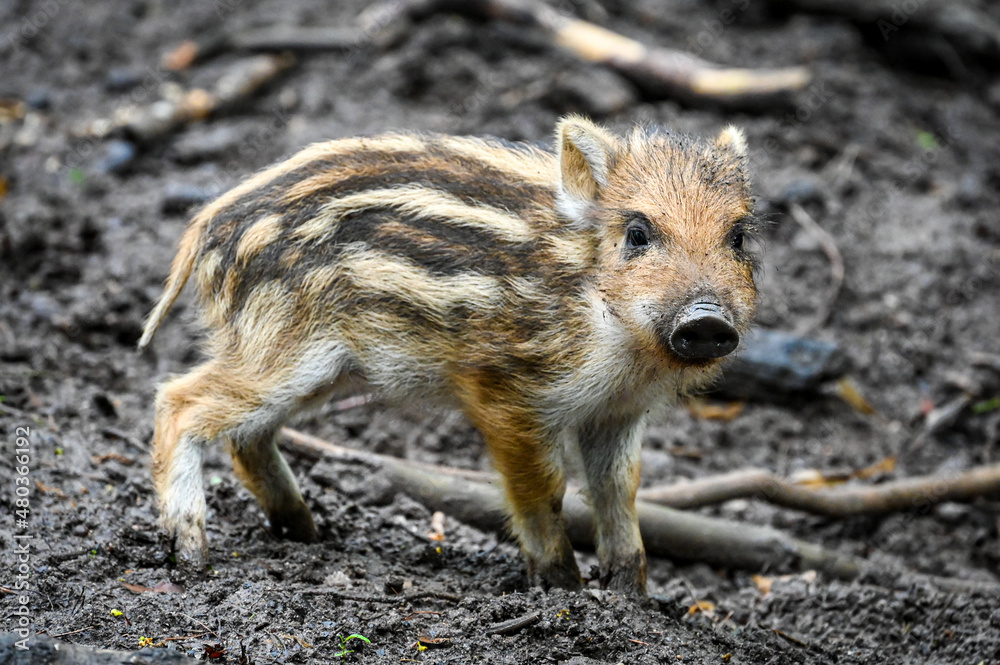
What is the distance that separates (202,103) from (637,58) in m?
3.71

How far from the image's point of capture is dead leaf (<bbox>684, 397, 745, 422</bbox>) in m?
6.95

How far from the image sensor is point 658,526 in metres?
5.32

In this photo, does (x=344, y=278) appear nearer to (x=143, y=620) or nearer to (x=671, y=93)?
(x=143, y=620)

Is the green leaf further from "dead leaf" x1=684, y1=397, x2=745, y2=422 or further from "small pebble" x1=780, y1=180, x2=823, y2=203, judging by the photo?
"dead leaf" x1=684, y1=397, x2=745, y2=422

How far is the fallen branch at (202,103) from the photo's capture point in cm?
882

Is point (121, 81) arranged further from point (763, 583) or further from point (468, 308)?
point (763, 583)

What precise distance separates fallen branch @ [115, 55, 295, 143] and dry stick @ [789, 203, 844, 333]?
4.63 metres

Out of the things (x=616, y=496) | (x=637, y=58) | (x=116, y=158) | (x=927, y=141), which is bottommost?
(x=116, y=158)

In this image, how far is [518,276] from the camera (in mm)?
4465

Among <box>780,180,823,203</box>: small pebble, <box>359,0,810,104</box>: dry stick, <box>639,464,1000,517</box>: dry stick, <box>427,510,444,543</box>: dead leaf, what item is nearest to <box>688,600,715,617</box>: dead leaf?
<box>639,464,1000,517</box>: dry stick

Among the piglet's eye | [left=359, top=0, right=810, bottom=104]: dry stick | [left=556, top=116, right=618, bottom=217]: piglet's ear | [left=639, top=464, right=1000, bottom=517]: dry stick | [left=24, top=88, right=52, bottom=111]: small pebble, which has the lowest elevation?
[left=639, top=464, right=1000, bottom=517]: dry stick

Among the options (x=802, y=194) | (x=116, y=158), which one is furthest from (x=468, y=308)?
(x=116, y=158)

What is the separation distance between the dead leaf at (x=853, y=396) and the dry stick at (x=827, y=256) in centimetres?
49

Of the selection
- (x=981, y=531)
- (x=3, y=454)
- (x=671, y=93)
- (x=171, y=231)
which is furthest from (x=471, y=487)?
(x=671, y=93)
